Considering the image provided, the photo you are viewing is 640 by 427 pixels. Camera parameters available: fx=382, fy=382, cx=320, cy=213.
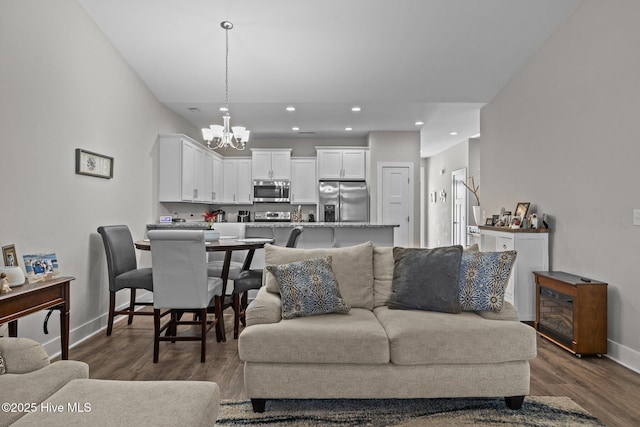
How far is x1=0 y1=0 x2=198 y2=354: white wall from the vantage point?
2.73m

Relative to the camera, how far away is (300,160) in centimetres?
759

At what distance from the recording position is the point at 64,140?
3.28m

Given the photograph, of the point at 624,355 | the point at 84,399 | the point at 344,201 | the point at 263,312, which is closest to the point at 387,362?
the point at 263,312

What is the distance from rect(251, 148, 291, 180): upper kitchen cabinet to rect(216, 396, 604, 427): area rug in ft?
18.5

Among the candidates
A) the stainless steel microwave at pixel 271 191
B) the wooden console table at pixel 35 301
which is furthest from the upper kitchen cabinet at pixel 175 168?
the wooden console table at pixel 35 301

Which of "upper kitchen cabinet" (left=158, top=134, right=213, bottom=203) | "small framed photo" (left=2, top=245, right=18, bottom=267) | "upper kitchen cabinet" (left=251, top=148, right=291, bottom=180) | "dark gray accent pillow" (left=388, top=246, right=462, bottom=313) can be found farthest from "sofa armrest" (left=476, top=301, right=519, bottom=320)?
"upper kitchen cabinet" (left=251, top=148, right=291, bottom=180)

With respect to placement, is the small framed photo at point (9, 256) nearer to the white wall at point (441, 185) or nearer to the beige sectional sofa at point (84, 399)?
the beige sectional sofa at point (84, 399)

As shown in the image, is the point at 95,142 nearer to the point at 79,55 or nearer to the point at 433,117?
the point at 79,55

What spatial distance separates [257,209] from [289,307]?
5702 millimetres

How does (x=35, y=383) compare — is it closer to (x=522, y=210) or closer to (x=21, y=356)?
(x=21, y=356)

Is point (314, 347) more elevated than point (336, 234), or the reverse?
point (336, 234)

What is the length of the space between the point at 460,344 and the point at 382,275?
83 cm

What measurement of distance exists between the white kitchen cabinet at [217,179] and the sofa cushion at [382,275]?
15.5 ft

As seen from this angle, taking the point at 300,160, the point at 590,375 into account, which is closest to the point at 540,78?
the point at 590,375
